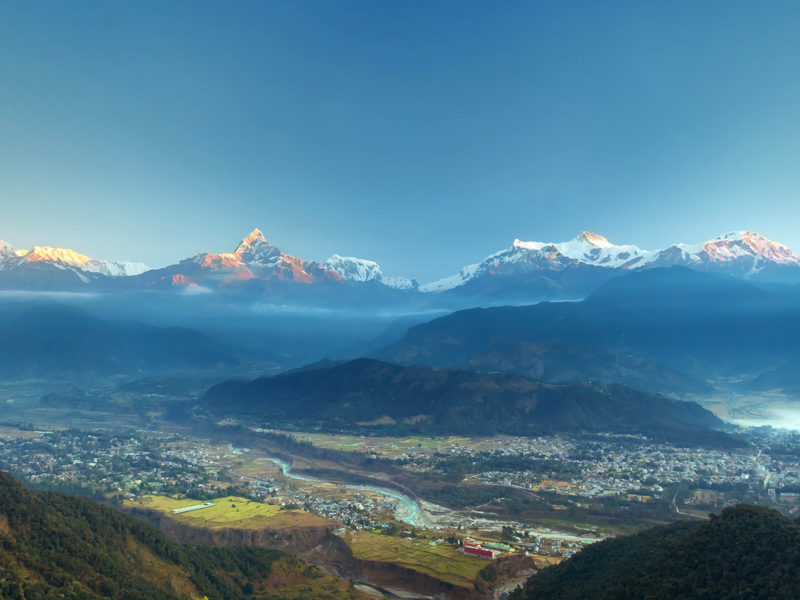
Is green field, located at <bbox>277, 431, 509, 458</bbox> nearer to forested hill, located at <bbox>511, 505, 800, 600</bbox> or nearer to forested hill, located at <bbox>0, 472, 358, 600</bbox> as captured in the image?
forested hill, located at <bbox>0, 472, 358, 600</bbox>

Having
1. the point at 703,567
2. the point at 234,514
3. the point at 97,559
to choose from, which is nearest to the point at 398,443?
the point at 234,514

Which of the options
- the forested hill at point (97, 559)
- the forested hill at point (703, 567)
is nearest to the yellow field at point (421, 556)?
the forested hill at point (703, 567)

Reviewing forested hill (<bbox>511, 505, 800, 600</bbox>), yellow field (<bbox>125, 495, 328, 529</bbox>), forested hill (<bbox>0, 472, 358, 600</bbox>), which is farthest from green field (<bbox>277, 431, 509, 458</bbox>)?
forested hill (<bbox>511, 505, 800, 600</bbox>)

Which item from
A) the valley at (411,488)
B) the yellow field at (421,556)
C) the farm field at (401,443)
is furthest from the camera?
the farm field at (401,443)

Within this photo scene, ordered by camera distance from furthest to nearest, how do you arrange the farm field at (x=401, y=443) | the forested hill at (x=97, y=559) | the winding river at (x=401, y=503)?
the farm field at (x=401, y=443) < the winding river at (x=401, y=503) < the forested hill at (x=97, y=559)

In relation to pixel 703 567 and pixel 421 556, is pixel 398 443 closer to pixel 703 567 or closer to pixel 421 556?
pixel 421 556

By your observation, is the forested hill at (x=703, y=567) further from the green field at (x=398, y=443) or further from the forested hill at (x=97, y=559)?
the green field at (x=398, y=443)
